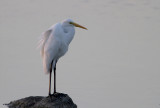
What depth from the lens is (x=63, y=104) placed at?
27.9 ft

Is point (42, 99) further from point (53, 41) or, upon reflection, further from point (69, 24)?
point (69, 24)


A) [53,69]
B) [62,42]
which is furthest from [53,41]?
[53,69]

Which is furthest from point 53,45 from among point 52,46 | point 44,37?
point 44,37

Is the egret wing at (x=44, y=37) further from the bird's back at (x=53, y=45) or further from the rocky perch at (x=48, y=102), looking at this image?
the rocky perch at (x=48, y=102)

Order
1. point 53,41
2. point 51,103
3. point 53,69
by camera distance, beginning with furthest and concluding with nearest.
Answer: point 53,69 < point 53,41 < point 51,103

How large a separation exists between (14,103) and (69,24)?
259 cm

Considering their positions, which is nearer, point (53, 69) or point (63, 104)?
point (63, 104)

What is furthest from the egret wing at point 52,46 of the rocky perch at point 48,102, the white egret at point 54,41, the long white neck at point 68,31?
the rocky perch at point 48,102

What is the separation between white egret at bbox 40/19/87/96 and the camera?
356 inches

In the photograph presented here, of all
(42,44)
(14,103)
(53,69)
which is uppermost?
(42,44)

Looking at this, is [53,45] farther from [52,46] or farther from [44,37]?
[44,37]

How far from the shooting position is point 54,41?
9.02 m

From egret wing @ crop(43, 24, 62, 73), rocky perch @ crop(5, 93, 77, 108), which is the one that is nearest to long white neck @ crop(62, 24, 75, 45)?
egret wing @ crop(43, 24, 62, 73)

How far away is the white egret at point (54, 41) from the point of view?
9039 mm
